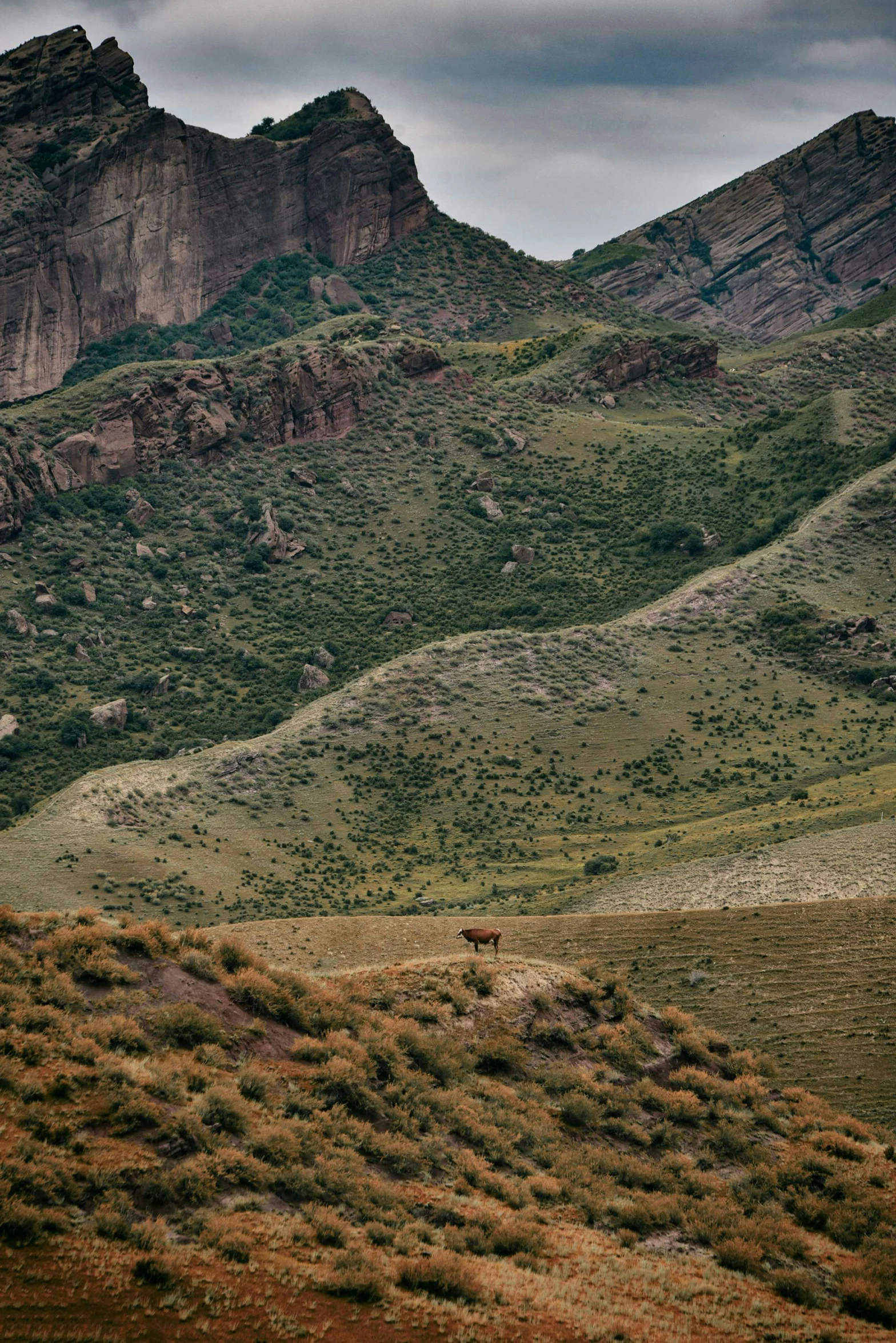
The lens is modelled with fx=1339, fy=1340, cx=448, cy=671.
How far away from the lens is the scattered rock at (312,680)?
347ft

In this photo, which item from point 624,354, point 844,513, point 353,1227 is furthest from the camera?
point 624,354

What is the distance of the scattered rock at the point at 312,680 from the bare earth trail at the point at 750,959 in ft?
185

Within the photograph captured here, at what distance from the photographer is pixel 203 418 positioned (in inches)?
5276

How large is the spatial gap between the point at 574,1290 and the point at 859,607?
86088mm

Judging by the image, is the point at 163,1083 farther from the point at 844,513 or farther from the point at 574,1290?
the point at 844,513

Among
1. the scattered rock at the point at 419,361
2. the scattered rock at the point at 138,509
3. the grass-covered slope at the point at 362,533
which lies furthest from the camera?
the scattered rock at the point at 419,361

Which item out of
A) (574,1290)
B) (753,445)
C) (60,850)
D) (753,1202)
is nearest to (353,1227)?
(574,1290)

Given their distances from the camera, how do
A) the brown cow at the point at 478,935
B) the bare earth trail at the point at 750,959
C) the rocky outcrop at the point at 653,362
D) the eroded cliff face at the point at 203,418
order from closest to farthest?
the brown cow at the point at 478,935 → the bare earth trail at the point at 750,959 → the eroded cliff face at the point at 203,418 → the rocky outcrop at the point at 653,362

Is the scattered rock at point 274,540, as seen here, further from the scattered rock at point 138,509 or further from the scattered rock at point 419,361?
the scattered rock at point 419,361

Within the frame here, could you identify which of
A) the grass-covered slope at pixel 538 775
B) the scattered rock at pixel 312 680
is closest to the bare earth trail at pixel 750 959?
→ the grass-covered slope at pixel 538 775

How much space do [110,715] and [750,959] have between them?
6565cm

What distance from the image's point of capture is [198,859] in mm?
71750

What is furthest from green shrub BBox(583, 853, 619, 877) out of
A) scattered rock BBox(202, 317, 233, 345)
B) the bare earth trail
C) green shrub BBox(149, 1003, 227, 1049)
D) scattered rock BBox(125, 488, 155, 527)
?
scattered rock BBox(202, 317, 233, 345)

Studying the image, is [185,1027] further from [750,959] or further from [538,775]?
[538,775]
